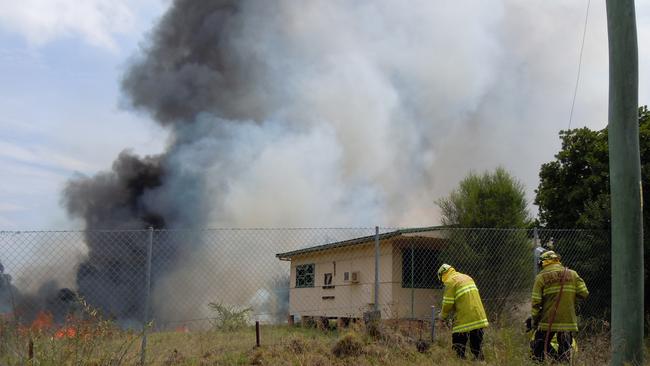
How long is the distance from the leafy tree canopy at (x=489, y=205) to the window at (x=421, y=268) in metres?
1.39

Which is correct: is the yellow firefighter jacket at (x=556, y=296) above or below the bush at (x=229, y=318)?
above

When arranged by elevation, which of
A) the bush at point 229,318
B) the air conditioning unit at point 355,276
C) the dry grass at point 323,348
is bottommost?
the dry grass at point 323,348

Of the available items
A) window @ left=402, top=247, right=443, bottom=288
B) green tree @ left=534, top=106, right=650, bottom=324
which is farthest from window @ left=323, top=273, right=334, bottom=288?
green tree @ left=534, top=106, right=650, bottom=324

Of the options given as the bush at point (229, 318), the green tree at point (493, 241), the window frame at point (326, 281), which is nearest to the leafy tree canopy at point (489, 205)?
the green tree at point (493, 241)

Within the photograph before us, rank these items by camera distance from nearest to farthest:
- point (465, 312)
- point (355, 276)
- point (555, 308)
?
point (555, 308), point (465, 312), point (355, 276)

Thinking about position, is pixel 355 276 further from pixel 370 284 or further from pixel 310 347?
pixel 310 347

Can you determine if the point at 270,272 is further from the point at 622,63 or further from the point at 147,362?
the point at 622,63

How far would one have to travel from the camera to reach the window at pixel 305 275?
16.8 meters

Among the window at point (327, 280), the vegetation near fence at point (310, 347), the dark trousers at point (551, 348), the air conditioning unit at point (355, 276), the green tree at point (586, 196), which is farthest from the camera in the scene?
the window at point (327, 280)

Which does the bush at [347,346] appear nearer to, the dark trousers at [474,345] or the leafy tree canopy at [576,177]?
the dark trousers at [474,345]

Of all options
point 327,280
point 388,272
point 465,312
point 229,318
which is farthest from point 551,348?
point 327,280

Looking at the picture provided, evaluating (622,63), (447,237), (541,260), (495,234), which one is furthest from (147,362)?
(495,234)

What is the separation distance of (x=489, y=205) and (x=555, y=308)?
8279 mm

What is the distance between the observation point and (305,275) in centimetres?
1675
